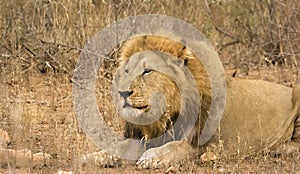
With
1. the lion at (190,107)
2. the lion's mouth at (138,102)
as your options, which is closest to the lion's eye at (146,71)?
the lion at (190,107)

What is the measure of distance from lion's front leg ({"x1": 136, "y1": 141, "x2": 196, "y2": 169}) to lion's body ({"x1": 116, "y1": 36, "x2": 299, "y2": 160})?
11 cm

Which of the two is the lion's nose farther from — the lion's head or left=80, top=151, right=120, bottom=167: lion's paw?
left=80, top=151, right=120, bottom=167: lion's paw

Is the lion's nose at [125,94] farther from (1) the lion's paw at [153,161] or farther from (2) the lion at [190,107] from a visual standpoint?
(1) the lion's paw at [153,161]

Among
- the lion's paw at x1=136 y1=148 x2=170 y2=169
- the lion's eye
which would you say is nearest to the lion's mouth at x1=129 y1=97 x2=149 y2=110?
the lion's eye

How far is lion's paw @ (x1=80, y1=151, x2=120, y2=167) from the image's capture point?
4.92 metres

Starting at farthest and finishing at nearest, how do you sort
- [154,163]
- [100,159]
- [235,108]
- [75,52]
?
1. [75,52]
2. [235,108]
3. [100,159]
4. [154,163]

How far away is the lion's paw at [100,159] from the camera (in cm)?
492

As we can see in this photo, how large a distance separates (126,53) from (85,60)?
2374 millimetres

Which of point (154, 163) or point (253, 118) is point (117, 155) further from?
point (253, 118)

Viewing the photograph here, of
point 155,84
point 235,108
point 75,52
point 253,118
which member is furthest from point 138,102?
Result: point 75,52

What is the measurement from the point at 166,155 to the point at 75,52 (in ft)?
10.1

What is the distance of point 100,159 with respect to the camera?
5.04 meters

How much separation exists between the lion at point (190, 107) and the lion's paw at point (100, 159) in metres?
0.21

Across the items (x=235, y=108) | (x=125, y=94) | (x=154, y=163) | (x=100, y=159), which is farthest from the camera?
(x=235, y=108)
